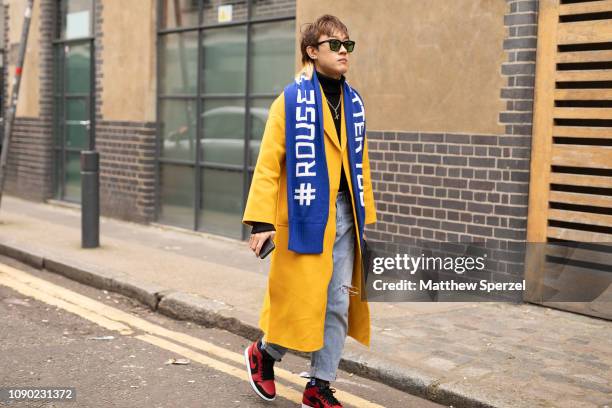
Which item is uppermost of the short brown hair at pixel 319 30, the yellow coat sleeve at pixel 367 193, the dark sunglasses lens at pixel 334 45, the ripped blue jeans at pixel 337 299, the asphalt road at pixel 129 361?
the short brown hair at pixel 319 30

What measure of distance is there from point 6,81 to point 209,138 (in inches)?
246

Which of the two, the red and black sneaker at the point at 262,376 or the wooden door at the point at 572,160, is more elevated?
the wooden door at the point at 572,160

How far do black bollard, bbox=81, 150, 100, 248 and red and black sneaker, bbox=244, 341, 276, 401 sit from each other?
16.5 feet

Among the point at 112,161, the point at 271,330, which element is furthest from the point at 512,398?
the point at 112,161

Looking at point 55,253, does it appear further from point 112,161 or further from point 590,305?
point 590,305

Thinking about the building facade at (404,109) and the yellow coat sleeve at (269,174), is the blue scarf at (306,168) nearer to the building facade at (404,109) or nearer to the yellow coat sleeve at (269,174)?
the yellow coat sleeve at (269,174)

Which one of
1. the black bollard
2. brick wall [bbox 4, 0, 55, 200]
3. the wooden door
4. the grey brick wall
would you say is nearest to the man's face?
the wooden door

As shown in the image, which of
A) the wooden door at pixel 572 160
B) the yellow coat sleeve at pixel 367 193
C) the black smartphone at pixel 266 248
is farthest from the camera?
the wooden door at pixel 572 160

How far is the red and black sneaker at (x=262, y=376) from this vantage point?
4.67 metres

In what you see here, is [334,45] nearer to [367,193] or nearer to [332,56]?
[332,56]

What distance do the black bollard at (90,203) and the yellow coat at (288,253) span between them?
532cm

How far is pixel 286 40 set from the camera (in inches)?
367

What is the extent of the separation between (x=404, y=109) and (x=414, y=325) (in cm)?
238

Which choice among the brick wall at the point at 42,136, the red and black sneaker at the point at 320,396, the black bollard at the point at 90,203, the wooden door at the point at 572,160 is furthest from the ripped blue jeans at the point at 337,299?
the brick wall at the point at 42,136
